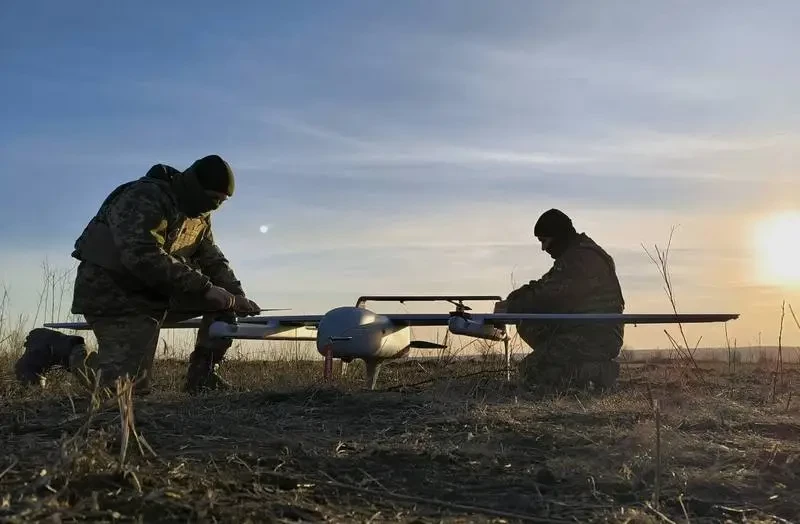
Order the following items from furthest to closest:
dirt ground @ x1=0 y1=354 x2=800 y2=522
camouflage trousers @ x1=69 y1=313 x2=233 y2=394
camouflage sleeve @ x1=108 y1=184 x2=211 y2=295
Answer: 1. camouflage trousers @ x1=69 y1=313 x2=233 y2=394
2. camouflage sleeve @ x1=108 y1=184 x2=211 y2=295
3. dirt ground @ x1=0 y1=354 x2=800 y2=522

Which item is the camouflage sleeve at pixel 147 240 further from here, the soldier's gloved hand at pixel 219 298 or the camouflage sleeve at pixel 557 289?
the camouflage sleeve at pixel 557 289

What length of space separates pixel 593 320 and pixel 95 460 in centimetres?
536

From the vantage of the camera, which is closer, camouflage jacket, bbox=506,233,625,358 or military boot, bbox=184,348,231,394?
military boot, bbox=184,348,231,394

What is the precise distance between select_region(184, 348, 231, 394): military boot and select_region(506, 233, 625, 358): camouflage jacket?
290 cm

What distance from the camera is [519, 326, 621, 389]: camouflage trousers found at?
280 inches

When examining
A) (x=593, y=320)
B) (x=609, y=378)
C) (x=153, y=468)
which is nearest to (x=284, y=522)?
(x=153, y=468)

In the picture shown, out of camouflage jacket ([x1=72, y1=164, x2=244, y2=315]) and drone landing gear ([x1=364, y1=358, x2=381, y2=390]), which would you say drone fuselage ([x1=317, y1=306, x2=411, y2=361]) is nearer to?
drone landing gear ([x1=364, y1=358, x2=381, y2=390])

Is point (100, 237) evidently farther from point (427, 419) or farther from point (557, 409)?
point (557, 409)

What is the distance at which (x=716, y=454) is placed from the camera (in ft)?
10.9

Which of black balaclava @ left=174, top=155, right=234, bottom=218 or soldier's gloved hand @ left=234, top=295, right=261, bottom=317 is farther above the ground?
black balaclava @ left=174, top=155, right=234, bottom=218

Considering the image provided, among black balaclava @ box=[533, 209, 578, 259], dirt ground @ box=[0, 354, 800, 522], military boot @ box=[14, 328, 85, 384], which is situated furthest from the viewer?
black balaclava @ box=[533, 209, 578, 259]

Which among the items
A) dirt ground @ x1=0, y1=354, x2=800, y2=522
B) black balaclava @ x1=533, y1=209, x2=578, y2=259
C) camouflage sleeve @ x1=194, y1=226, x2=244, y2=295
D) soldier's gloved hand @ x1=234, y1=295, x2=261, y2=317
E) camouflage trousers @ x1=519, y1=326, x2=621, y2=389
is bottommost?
dirt ground @ x1=0, y1=354, x2=800, y2=522

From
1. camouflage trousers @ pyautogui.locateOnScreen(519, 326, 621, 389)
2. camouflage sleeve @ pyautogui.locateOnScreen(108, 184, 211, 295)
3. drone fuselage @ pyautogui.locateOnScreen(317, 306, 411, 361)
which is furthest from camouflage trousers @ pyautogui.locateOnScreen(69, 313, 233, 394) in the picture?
camouflage trousers @ pyautogui.locateOnScreen(519, 326, 621, 389)

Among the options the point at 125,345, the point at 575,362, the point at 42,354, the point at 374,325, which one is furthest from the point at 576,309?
the point at 42,354
